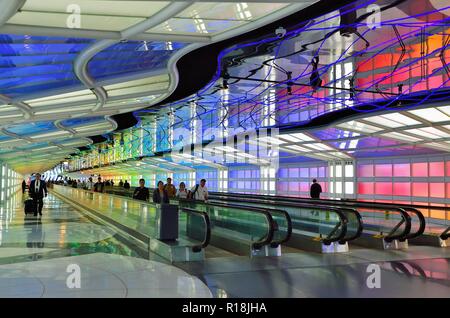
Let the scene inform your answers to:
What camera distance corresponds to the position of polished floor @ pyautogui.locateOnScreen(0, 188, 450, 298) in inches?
276

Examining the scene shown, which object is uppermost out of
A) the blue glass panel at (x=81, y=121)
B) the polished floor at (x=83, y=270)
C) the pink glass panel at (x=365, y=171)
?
the blue glass panel at (x=81, y=121)


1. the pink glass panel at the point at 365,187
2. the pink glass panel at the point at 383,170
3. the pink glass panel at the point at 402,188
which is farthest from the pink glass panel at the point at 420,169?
the pink glass panel at the point at 365,187

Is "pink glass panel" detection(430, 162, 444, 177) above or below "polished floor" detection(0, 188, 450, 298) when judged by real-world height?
above

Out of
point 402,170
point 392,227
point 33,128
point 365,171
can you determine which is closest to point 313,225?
point 392,227

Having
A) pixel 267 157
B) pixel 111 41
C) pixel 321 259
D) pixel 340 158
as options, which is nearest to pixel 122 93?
pixel 111 41

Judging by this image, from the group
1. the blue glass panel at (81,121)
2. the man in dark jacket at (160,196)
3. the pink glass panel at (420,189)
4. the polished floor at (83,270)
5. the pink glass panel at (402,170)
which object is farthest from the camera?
the pink glass panel at (402,170)

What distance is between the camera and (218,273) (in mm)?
8484

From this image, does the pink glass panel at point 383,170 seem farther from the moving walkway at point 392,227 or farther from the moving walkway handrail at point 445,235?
the moving walkway handrail at point 445,235

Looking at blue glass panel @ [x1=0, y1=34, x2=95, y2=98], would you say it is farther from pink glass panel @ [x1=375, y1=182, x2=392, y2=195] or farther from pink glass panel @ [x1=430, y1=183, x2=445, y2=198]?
pink glass panel @ [x1=375, y1=182, x2=392, y2=195]

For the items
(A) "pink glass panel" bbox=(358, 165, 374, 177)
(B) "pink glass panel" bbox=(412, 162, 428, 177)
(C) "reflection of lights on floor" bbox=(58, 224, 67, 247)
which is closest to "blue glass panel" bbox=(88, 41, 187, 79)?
(C) "reflection of lights on floor" bbox=(58, 224, 67, 247)

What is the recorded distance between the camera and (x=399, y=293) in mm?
7047

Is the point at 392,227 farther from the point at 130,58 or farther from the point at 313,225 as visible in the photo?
the point at 130,58

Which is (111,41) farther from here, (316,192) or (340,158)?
(340,158)

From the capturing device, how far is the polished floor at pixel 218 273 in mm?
7020
